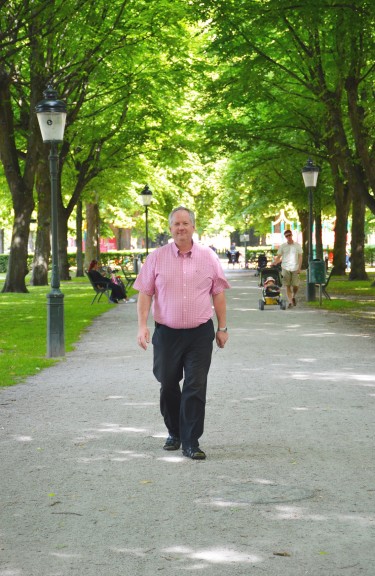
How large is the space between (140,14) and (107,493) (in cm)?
2403

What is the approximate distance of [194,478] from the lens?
6.45 meters

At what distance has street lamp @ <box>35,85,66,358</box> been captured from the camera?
14023 millimetres

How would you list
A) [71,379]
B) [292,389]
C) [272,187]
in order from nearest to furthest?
1. [292,389]
2. [71,379]
3. [272,187]

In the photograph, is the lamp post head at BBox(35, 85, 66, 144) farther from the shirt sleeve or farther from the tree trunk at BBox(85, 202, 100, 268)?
the tree trunk at BBox(85, 202, 100, 268)

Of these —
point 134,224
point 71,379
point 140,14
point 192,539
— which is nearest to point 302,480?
point 192,539

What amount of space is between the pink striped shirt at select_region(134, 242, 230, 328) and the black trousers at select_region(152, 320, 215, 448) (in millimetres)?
70

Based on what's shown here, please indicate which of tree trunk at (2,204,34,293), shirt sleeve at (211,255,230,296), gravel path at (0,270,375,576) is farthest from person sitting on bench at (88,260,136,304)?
shirt sleeve at (211,255,230,296)

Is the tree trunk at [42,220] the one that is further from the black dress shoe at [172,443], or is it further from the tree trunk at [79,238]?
the black dress shoe at [172,443]

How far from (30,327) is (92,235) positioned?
33715 millimetres

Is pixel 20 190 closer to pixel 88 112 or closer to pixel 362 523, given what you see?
pixel 88 112

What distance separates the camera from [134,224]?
68312mm

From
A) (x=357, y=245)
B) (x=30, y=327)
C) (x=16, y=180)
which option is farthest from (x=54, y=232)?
(x=357, y=245)

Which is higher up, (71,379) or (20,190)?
(20,190)

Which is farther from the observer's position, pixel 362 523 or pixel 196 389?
pixel 196 389
